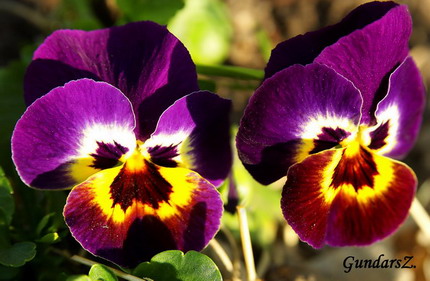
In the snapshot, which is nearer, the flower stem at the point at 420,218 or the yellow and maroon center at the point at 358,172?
the yellow and maroon center at the point at 358,172

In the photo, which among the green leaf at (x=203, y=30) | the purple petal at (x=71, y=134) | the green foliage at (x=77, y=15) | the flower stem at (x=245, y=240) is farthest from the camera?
the green leaf at (x=203, y=30)

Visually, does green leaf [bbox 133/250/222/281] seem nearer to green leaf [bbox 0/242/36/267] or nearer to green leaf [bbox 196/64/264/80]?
green leaf [bbox 0/242/36/267]

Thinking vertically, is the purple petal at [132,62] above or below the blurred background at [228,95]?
above

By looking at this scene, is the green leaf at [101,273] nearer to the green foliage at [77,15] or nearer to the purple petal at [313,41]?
the purple petal at [313,41]

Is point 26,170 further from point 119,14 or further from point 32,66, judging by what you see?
point 119,14

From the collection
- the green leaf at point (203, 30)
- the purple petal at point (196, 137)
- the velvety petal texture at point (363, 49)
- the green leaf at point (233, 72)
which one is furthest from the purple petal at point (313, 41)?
the green leaf at point (203, 30)
